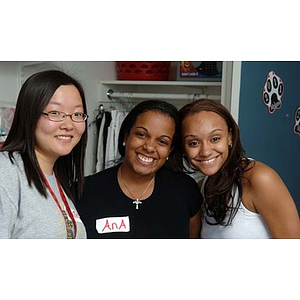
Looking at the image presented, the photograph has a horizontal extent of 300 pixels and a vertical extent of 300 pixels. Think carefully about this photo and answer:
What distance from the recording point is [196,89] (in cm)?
263

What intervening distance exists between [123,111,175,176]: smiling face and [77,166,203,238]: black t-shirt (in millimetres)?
95

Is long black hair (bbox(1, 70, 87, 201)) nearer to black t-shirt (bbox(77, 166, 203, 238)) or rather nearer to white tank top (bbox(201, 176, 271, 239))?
black t-shirt (bbox(77, 166, 203, 238))

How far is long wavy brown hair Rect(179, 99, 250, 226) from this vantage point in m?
1.13

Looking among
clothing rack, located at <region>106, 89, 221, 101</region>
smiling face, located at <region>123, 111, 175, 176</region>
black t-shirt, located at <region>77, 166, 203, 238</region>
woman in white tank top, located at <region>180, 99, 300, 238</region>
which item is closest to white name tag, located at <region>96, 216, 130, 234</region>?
black t-shirt, located at <region>77, 166, 203, 238</region>

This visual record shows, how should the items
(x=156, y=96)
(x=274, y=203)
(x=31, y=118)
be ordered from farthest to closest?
(x=156, y=96) < (x=274, y=203) < (x=31, y=118)

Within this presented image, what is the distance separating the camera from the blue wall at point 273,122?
1851mm

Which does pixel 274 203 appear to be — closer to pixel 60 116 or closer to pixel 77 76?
pixel 60 116

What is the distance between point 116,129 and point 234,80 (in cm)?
86

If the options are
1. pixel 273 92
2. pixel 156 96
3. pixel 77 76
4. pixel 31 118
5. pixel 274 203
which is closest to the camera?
pixel 31 118

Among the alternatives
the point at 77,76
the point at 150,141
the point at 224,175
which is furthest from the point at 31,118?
the point at 77,76

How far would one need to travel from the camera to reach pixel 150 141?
3.66ft

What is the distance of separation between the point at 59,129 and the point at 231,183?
0.56m
